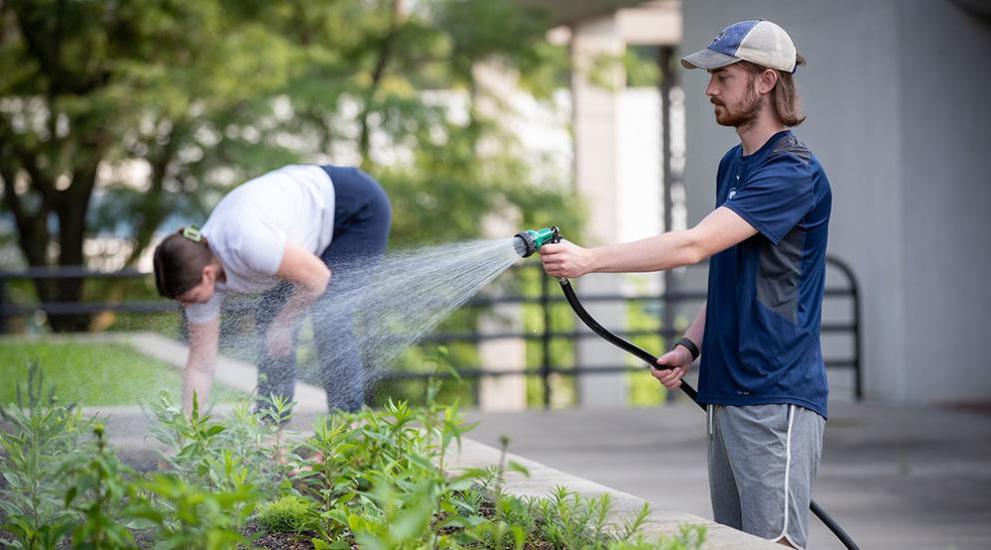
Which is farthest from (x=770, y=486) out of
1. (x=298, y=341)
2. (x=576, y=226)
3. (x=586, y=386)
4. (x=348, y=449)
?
(x=586, y=386)

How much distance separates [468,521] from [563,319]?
2200 cm

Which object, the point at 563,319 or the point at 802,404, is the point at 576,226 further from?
the point at 802,404

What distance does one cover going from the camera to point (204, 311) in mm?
4406

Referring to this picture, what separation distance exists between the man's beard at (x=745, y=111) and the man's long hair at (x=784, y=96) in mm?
37

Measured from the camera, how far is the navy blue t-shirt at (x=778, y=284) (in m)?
3.01

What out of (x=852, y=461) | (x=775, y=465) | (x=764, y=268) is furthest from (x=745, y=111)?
(x=852, y=461)

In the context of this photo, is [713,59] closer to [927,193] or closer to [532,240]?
[532,240]

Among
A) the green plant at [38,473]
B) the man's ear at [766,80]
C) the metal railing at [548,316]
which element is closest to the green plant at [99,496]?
the green plant at [38,473]

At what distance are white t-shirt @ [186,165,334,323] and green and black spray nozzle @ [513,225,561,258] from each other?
49.7 inches

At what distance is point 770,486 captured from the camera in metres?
3.06

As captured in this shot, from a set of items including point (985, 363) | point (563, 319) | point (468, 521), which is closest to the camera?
point (468, 521)

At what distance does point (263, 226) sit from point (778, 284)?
1861 millimetres

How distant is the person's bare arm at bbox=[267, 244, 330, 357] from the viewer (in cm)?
431

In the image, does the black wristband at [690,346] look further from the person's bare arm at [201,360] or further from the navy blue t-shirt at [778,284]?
the person's bare arm at [201,360]
